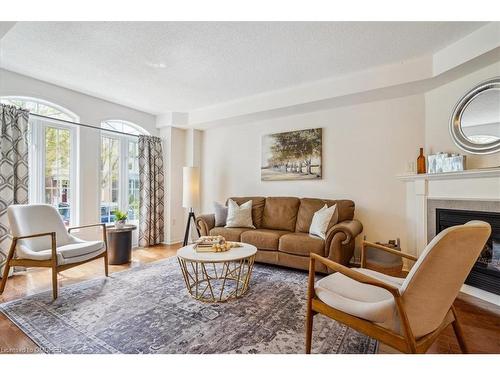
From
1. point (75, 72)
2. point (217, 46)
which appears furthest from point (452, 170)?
point (75, 72)

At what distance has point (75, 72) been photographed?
3021 millimetres

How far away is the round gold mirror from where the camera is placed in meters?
2.34

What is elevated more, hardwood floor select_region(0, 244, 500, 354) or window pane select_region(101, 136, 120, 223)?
window pane select_region(101, 136, 120, 223)

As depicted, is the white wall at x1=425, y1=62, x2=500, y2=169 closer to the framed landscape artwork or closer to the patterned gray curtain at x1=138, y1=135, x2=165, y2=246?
the framed landscape artwork

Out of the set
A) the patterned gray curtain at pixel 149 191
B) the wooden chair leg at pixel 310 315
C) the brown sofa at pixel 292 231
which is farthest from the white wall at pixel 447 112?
the patterned gray curtain at pixel 149 191

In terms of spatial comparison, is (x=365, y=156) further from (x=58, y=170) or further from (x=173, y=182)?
(x=58, y=170)

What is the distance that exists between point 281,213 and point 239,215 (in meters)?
0.62

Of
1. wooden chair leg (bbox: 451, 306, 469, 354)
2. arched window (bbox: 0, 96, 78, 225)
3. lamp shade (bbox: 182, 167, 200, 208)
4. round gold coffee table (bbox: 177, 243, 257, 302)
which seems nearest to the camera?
wooden chair leg (bbox: 451, 306, 469, 354)

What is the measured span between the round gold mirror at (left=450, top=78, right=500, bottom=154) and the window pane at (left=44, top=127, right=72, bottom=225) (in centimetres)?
489

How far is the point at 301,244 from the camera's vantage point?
294 centimetres

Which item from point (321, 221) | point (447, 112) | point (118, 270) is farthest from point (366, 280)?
point (118, 270)

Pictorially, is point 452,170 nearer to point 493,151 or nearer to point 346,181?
point 493,151

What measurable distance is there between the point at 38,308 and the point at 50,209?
1196 mm

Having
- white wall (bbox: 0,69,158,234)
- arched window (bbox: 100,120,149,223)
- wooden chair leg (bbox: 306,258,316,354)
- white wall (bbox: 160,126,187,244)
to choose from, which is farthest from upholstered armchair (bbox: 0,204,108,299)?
wooden chair leg (bbox: 306,258,316,354)
